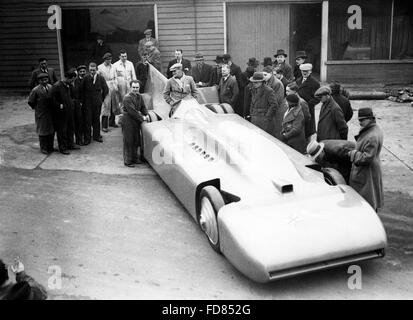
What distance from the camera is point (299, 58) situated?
1138cm

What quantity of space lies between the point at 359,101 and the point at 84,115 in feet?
26.2

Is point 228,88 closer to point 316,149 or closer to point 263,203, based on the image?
point 316,149

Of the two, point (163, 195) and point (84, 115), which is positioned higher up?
point (84, 115)

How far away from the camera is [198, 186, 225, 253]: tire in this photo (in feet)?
20.9

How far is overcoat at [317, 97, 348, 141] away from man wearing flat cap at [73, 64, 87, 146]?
5.11 meters

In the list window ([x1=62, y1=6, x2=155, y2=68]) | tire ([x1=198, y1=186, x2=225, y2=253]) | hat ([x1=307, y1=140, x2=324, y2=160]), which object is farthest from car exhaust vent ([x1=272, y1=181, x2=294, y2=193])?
window ([x1=62, y1=6, x2=155, y2=68])

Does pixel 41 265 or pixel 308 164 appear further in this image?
pixel 308 164

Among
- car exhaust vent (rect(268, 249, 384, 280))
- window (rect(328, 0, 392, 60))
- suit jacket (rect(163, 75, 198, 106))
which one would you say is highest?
window (rect(328, 0, 392, 60))

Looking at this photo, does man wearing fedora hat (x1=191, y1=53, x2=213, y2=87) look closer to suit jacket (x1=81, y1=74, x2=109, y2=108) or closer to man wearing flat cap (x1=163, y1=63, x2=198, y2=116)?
suit jacket (x1=81, y1=74, x2=109, y2=108)

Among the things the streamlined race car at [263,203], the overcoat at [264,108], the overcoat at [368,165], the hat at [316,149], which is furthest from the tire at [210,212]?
the overcoat at [264,108]

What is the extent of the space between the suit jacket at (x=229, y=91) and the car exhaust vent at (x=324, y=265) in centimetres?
595
